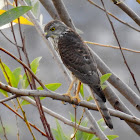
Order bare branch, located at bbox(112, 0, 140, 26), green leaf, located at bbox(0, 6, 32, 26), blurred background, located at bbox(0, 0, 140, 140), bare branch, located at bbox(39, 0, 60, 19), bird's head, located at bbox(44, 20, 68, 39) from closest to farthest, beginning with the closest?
green leaf, located at bbox(0, 6, 32, 26)
bare branch, located at bbox(112, 0, 140, 26)
bare branch, located at bbox(39, 0, 60, 19)
bird's head, located at bbox(44, 20, 68, 39)
blurred background, located at bbox(0, 0, 140, 140)

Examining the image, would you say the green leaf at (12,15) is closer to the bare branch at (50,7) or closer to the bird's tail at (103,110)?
the bird's tail at (103,110)

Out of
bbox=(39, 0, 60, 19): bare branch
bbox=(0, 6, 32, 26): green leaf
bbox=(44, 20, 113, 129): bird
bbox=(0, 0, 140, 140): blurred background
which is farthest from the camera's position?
bbox=(0, 0, 140, 140): blurred background

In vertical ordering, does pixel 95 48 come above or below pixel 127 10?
above

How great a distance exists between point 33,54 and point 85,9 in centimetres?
56

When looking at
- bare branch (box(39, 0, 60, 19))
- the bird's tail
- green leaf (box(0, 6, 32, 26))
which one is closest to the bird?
the bird's tail

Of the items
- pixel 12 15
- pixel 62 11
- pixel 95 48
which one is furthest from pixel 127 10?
pixel 95 48

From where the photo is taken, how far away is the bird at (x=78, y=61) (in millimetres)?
1793

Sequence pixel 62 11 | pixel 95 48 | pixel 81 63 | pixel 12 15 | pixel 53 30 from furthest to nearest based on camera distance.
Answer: pixel 95 48
pixel 53 30
pixel 81 63
pixel 62 11
pixel 12 15

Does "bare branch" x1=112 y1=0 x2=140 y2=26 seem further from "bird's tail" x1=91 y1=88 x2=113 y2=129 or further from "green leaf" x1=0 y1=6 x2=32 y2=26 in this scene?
"green leaf" x1=0 y1=6 x2=32 y2=26

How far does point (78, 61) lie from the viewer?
212cm

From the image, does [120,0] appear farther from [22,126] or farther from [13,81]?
[22,126]

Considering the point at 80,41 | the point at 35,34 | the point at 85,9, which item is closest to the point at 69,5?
the point at 85,9

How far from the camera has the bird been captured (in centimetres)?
179

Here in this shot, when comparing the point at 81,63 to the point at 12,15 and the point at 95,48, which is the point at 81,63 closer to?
the point at 12,15
